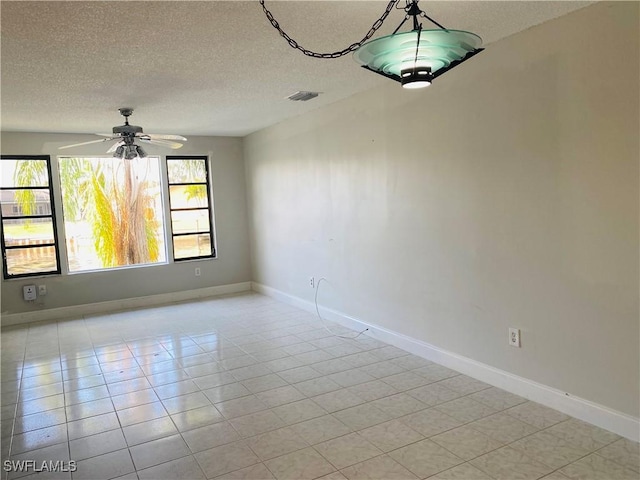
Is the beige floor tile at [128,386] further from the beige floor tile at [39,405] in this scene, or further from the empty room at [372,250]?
the beige floor tile at [39,405]

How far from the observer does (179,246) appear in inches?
268

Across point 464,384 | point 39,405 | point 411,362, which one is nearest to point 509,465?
point 464,384

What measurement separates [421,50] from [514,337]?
7.22 feet

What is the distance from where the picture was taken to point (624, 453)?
2.43m

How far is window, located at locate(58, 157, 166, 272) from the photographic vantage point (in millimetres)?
6086

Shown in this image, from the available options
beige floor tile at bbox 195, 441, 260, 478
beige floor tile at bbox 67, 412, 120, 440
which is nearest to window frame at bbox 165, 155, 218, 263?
beige floor tile at bbox 67, 412, 120, 440

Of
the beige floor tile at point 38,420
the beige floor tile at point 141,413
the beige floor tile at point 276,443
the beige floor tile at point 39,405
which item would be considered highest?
the beige floor tile at point 39,405

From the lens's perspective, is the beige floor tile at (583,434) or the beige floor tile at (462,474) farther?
the beige floor tile at (583,434)

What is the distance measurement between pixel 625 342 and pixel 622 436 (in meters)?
0.52

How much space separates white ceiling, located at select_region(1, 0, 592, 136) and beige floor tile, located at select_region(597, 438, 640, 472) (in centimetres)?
235

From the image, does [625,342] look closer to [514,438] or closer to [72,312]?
[514,438]

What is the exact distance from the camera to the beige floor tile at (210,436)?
8.82 feet

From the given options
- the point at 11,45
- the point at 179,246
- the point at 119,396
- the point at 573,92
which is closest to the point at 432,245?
the point at 573,92

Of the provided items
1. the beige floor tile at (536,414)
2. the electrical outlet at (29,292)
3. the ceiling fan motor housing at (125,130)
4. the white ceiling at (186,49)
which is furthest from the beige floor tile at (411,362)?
the electrical outlet at (29,292)
